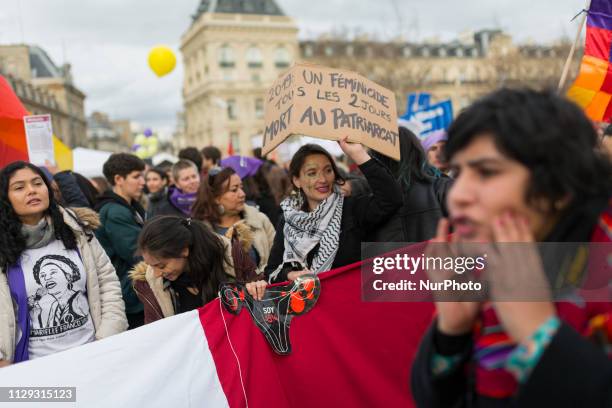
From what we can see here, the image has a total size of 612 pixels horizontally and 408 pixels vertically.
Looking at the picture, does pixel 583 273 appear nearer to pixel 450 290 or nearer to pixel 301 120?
pixel 450 290

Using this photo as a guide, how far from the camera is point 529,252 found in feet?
3.93

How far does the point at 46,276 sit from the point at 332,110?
1760 millimetres

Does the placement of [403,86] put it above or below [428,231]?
above

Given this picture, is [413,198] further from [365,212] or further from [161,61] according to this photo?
[161,61]

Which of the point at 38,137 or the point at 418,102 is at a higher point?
the point at 418,102

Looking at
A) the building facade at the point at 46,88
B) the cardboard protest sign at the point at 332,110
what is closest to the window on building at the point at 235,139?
the building facade at the point at 46,88

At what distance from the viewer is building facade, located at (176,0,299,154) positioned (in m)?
→ 71.1

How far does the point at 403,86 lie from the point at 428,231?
120 feet

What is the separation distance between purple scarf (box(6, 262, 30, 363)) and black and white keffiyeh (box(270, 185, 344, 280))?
51.9 inches

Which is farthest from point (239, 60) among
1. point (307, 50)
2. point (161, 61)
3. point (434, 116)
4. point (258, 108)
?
point (434, 116)

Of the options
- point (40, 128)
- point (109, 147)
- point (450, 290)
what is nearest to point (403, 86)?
point (40, 128)

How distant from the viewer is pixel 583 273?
133 cm

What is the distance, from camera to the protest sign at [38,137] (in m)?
5.37

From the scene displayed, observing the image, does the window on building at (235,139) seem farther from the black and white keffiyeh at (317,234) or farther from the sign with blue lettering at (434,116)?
the black and white keffiyeh at (317,234)
